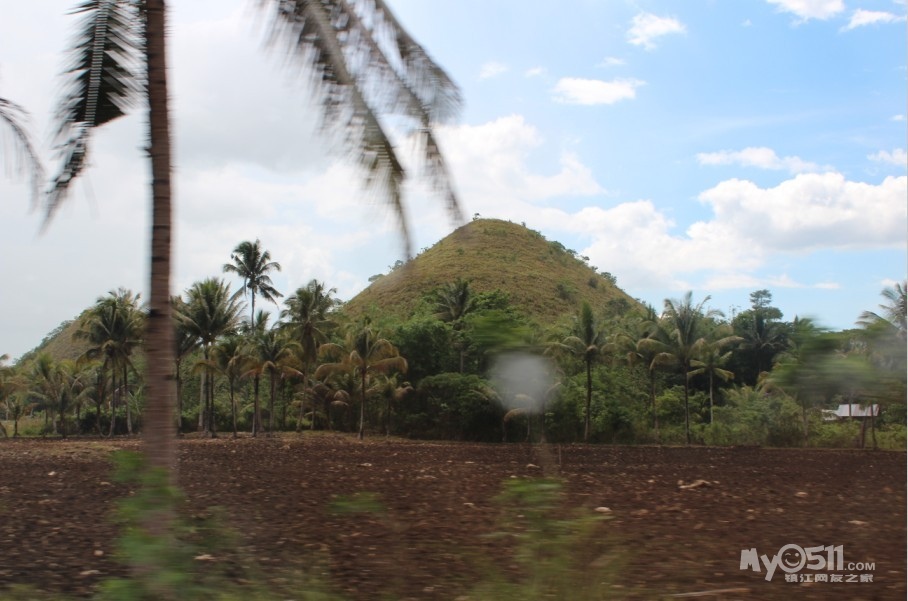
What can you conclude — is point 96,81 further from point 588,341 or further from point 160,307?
point 588,341

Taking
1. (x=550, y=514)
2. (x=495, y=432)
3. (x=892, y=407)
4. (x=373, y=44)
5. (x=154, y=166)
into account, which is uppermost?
(x=373, y=44)

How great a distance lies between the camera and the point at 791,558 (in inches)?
222

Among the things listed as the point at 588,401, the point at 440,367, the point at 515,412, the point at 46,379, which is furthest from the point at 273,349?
the point at 515,412

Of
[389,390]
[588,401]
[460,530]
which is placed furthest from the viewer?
[389,390]

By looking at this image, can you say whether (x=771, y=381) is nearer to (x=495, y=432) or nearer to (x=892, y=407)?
(x=892, y=407)

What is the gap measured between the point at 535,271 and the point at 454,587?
49.3 metres

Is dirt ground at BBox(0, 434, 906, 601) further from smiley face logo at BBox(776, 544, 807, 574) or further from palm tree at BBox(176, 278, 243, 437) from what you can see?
palm tree at BBox(176, 278, 243, 437)

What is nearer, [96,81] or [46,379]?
[96,81]

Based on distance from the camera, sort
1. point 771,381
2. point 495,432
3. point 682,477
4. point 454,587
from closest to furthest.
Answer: point 771,381, point 454,587, point 682,477, point 495,432

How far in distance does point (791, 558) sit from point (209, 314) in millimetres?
35168

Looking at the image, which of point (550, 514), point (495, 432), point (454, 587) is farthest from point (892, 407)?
point (495, 432)

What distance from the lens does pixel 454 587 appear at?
186 inches

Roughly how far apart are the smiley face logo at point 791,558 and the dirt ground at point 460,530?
9cm

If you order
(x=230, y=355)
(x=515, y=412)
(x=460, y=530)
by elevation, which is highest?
(x=230, y=355)
